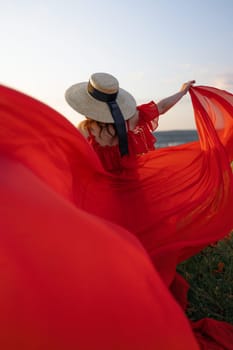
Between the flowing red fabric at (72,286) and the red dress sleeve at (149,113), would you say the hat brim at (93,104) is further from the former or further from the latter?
the flowing red fabric at (72,286)

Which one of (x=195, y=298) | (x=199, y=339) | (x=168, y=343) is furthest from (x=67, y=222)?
(x=195, y=298)

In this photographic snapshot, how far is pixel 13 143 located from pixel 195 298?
270 centimetres

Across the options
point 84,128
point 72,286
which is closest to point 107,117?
point 84,128

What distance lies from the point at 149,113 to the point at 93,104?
0.56m

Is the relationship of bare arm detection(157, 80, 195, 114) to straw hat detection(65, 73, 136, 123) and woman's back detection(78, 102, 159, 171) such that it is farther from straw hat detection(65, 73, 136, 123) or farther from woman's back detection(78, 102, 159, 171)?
straw hat detection(65, 73, 136, 123)

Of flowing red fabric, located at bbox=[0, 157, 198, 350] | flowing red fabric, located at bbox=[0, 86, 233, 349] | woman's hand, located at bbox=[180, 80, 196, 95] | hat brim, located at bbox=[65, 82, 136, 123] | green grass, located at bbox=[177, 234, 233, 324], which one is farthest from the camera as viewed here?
woman's hand, located at bbox=[180, 80, 196, 95]

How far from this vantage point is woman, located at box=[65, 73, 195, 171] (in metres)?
3.91

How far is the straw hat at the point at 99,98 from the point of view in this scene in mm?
3904

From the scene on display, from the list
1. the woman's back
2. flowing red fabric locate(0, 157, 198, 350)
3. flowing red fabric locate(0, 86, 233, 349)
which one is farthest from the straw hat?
flowing red fabric locate(0, 157, 198, 350)

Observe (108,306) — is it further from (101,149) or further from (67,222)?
(101,149)

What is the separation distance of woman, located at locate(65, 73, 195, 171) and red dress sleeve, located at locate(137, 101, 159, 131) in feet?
0.31

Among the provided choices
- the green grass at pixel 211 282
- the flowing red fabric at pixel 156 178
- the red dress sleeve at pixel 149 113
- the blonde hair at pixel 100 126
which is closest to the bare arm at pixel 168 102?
the red dress sleeve at pixel 149 113

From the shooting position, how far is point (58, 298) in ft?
5.94

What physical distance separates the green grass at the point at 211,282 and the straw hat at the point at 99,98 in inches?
70.6
